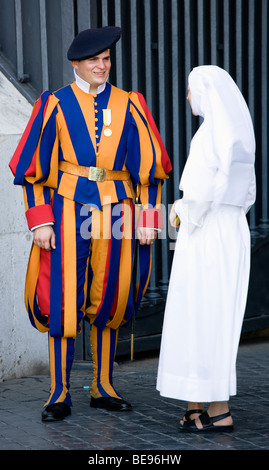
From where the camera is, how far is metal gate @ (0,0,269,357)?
584 cm

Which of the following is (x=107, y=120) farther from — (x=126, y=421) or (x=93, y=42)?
(x=126, y=421)

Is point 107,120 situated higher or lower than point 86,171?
higher

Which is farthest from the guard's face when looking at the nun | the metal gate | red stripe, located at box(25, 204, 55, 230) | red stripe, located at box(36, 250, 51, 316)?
the metal gate

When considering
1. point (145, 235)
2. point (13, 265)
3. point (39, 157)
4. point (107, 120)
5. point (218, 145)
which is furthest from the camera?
point (13, 265)

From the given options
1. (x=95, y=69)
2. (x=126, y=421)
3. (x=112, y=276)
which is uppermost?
(x=95, y=69)

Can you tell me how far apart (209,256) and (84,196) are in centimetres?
77

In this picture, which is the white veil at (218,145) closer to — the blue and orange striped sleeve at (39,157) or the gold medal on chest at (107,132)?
the gold medal on chest at (107,132)

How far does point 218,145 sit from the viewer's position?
4.19 metres

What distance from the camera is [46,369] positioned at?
5.74 m

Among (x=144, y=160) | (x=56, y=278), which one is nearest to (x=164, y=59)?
(x=144, y=160)

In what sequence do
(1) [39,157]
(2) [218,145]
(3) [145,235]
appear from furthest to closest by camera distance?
1. (3) [145,235]
2. (1) [39,157]
3. (2) [218,145]

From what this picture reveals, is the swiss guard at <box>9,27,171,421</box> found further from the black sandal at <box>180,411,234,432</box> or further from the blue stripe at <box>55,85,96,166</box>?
the black sandal at <box>180,411,234,432</box>
